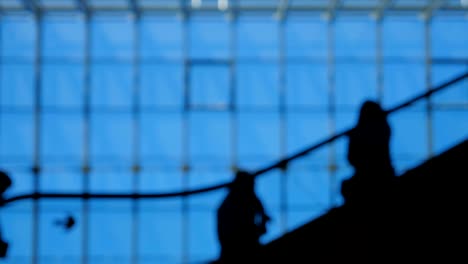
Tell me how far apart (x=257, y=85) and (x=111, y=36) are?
12.1 feet

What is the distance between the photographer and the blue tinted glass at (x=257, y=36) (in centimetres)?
1967

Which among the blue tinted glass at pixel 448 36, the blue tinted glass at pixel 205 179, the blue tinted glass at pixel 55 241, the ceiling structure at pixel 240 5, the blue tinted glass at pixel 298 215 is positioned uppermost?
the ceiling structure at pixel 240 5

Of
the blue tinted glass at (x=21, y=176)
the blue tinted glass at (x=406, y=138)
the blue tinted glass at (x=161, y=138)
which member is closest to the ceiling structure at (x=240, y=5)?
the blue tinted glass at (x=161, y=138)

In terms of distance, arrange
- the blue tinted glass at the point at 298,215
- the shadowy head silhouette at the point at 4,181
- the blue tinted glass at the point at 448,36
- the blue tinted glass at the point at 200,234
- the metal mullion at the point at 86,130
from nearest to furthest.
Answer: the shadowy head silhouette at the point at 4,181 < the blue tinted glass at the point at 298,215 < the blue tinted glass at the point at 200,234 < the metal mullion at the point at 86,130 < the blue tinted glass at the point at 448,36

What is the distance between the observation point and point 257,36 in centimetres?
1964

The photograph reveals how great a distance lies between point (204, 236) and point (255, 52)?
461cm

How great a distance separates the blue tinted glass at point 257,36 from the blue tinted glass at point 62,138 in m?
4.34

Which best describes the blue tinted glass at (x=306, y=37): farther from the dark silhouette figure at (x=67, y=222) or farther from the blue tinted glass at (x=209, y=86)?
the dark silhouette figure at (x=67, y=222)

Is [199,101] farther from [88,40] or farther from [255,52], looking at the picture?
[88,40]

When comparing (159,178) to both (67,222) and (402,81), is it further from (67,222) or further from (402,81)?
(67,222)

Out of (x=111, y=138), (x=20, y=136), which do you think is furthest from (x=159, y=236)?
(x=20, y=136)

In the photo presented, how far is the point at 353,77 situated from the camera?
19.8 meters

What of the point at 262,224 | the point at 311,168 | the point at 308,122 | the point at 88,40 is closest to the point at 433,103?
the point at 311,168

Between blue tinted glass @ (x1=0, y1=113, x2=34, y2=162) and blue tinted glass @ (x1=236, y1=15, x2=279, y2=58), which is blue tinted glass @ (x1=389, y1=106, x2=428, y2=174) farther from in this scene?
blue tinted glass @ (x1=0, y1=113, x2=34, y2=162)
